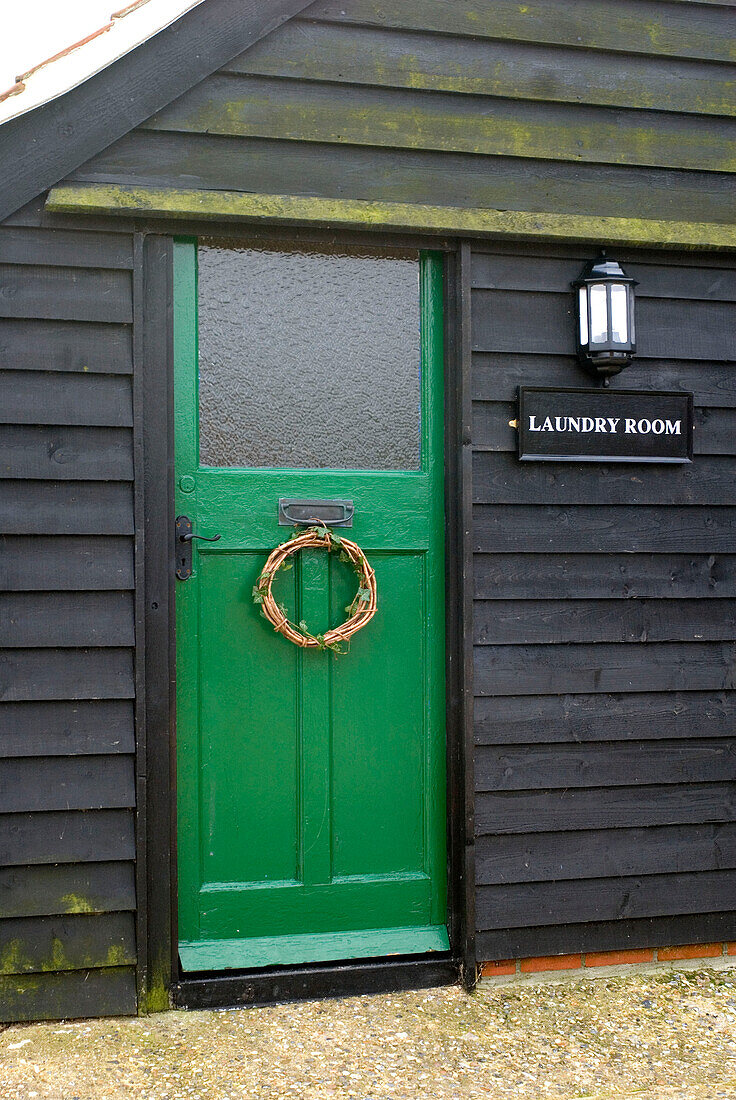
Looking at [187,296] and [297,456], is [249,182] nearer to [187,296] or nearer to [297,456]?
[187,296]

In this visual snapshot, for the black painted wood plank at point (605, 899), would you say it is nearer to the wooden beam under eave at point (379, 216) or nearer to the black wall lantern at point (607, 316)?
the black wall lantern at point (607, 316)

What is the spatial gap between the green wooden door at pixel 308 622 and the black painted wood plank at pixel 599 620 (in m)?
0.20

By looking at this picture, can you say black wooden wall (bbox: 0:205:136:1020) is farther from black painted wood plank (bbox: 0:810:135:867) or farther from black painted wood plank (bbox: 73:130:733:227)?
black painted wood plank (bbox: 73:130:733:227)

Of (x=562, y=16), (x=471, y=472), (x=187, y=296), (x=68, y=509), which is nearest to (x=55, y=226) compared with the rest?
(x=187, y=296)

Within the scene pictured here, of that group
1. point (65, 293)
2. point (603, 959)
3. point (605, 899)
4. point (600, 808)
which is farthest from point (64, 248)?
point (603, 959)

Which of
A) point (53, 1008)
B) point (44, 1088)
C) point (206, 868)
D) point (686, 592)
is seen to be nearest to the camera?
point (44, 1088)

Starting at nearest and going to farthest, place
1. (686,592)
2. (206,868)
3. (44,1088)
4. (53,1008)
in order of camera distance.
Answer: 1. (44,1088)
2. (53,1008)
3. (206,868)
4. (686,592)

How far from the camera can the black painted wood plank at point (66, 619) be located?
2797 millimetres

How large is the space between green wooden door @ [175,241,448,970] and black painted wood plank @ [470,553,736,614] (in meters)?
0.20

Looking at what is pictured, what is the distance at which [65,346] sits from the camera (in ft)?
9.29

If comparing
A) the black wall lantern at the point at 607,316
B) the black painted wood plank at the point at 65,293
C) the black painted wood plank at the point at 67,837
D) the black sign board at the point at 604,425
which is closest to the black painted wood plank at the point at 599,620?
the black sign board at the point at 604,425

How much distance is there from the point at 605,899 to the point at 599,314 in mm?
1920

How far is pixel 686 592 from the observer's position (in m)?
3.21

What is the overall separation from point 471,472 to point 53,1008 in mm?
2057
